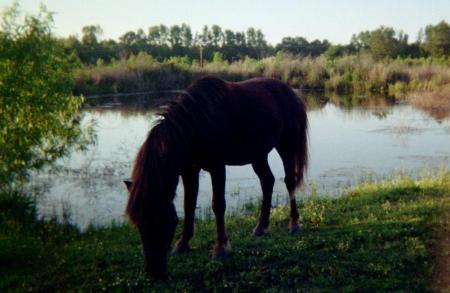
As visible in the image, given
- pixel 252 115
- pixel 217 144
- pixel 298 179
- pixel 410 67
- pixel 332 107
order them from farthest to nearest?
pixel 410 67, pixel 332 107, pixel 298 179, pixel 252 115, pixel 217 144

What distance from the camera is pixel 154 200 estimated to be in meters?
3.77

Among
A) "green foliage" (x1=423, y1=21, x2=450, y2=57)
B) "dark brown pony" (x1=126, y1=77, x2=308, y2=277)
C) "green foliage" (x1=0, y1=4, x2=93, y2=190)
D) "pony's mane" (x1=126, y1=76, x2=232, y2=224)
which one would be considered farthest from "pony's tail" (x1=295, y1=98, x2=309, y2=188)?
"green foliage" (x1=423, y1=21, x2=450, y2=57)

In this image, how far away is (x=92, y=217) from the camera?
8508 millimetres

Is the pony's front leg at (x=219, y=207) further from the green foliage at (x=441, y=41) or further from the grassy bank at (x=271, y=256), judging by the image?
the green foliage at (x=441, y=41)

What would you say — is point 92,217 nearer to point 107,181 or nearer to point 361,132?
point 107,181

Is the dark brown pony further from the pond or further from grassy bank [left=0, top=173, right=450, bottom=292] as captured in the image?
the pond

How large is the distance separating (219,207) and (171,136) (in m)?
1.21

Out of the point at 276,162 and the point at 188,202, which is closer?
the point at 188,202

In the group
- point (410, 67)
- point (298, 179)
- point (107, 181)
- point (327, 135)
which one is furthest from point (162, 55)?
point (298, 179)

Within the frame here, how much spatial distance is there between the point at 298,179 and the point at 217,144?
2.24 m

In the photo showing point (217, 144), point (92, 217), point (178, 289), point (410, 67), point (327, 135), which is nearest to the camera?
point (178, 289)

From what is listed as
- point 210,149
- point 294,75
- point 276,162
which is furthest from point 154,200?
point 294,75

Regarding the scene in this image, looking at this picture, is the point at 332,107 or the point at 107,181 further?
the point at 332,107

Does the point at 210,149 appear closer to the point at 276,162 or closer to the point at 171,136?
the point at 171,136
